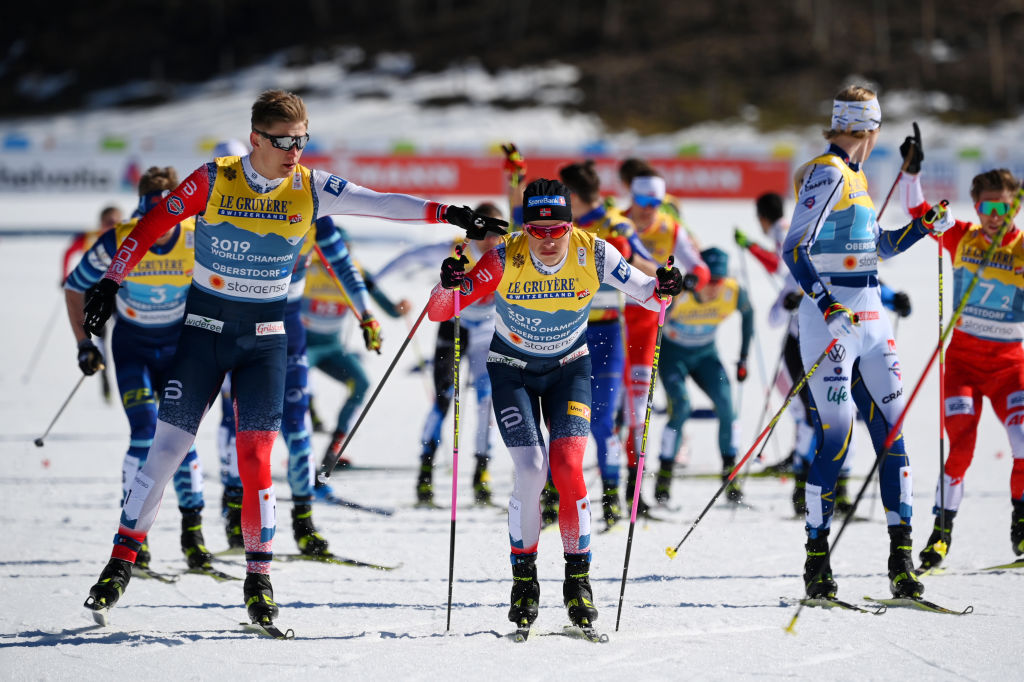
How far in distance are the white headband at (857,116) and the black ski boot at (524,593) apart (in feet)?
8.84

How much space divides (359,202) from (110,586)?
2.10 m

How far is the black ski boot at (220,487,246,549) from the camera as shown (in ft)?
22.8

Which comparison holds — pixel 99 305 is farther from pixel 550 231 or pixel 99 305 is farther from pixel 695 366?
pixel 695 366

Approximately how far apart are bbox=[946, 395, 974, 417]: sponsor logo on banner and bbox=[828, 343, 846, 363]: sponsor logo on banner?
1354 mm

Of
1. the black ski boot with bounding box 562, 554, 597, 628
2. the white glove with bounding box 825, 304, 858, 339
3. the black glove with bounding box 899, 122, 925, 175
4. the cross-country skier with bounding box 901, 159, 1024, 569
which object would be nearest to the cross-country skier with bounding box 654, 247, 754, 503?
the cross-country skier with bounding box 901, 159, 1024, 569

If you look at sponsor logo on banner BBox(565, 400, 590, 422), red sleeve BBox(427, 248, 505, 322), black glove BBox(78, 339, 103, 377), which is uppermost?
red sleeve BBox(427, 248, 505, 322)

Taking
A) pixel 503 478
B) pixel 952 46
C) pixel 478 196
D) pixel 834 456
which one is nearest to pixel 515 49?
pixel 952 46

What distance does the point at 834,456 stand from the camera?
5.80m

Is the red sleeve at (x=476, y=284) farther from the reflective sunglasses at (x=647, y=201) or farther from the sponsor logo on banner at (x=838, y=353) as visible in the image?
the reflective sunglasses at (x=647, y=201)

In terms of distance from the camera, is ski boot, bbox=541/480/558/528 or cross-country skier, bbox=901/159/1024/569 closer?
cross-country skier, bbox=901/159/1024/569

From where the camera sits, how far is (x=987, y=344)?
22.0 feet

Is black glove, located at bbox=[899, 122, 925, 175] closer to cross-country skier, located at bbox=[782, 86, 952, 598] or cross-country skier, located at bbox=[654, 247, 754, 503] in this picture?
cross-country skier, located at bbox=[782, 86, 952, 598]

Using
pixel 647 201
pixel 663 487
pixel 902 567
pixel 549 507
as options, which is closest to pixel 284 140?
pixel 549 507

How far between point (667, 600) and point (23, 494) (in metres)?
5.04
